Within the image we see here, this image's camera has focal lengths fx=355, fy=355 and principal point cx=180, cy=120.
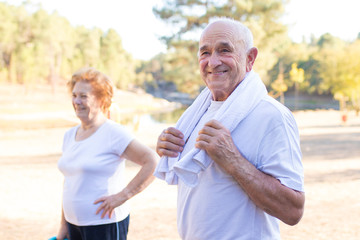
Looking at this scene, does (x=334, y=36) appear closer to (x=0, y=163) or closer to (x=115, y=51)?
(x=115, y=51)

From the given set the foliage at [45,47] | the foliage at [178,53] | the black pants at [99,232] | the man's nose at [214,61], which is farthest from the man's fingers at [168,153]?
the foliage at [45,47]

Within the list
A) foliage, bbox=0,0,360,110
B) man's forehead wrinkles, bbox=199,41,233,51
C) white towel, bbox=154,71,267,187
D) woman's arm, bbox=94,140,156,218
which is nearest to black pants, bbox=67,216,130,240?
woman's arm, bbox=94,140,156,218

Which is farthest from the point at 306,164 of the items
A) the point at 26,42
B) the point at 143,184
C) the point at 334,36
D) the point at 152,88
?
the point at 152,88

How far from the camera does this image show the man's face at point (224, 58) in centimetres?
162

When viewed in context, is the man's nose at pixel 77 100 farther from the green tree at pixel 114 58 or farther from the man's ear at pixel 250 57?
the green tree at pixel 114 58

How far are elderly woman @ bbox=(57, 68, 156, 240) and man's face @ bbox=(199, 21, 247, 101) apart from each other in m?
1.05

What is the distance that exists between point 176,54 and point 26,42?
40622mm

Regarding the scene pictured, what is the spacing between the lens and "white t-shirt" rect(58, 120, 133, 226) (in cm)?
239

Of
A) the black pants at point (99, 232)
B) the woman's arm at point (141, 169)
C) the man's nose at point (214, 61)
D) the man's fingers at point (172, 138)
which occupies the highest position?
the man's nose at point (214, 61)

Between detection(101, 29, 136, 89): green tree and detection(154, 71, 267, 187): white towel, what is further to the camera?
detection(101, 29, 136, 89): green tree

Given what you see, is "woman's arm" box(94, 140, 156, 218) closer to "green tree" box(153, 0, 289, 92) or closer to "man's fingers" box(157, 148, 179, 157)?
"man's fingers" box(157, 148, 179, 157)

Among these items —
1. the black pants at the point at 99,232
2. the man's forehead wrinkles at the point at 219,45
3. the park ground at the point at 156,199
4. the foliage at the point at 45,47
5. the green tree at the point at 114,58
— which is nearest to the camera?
the man's forehead wrinkles at the point at 219,45

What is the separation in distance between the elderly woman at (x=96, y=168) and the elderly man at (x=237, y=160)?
0.87m

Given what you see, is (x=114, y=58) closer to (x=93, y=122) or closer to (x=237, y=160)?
(x=93, y=122)
